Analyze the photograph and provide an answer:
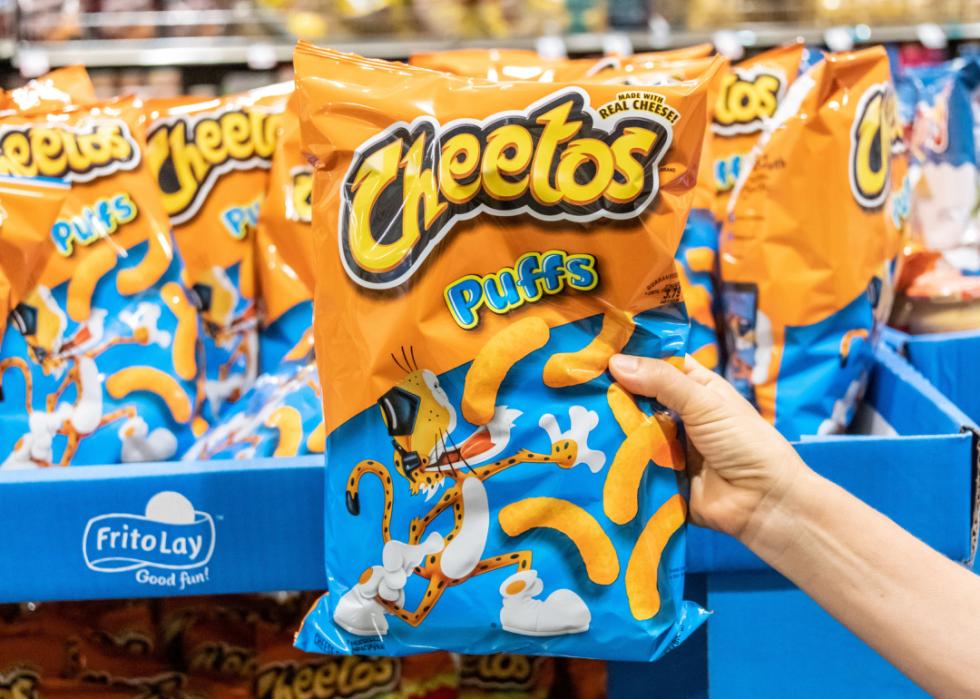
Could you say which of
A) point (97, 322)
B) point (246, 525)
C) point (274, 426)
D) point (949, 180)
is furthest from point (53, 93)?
point (949, 180)

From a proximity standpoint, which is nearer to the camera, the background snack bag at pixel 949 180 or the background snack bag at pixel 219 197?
the background snack bag at pixel 219 197

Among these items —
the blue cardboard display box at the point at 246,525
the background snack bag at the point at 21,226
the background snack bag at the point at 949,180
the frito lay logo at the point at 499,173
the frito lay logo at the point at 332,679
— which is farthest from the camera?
the background snack bag at the point at 949,180

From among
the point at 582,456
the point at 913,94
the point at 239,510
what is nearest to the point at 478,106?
the point at 582,456

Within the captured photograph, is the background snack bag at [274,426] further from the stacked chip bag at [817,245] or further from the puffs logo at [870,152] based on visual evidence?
the puffs logo at [870,152]

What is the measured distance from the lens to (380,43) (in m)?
2.49

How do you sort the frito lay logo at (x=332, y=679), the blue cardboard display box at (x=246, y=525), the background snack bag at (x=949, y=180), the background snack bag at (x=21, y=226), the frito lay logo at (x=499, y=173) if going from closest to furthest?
the frito lay logo at (x=499, y=173) < the blue cardboard display box at (x=246, y=525) < the background snack bag at (x=21, y=226) < the frito lay logo at (x=332, y=679) < the background snack bag at (x=949, y=180)

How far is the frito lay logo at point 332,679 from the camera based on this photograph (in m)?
1.14

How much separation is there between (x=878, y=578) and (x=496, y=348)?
15.1 inches

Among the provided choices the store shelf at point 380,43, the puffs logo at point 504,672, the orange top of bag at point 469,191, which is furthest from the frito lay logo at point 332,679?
the store shelf at point 380,43

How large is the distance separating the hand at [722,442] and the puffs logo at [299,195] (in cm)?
58

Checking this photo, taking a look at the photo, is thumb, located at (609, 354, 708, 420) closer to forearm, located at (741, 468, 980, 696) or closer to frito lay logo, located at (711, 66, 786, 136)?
forearm, located at (741, 468, 980, 696)

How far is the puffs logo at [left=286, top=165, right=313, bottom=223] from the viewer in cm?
120

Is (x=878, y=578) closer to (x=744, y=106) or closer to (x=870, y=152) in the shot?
(x=870, y=152)

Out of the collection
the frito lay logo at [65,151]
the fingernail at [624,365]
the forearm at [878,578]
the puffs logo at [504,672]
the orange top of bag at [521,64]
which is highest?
the orange top of bag at [521,64]
